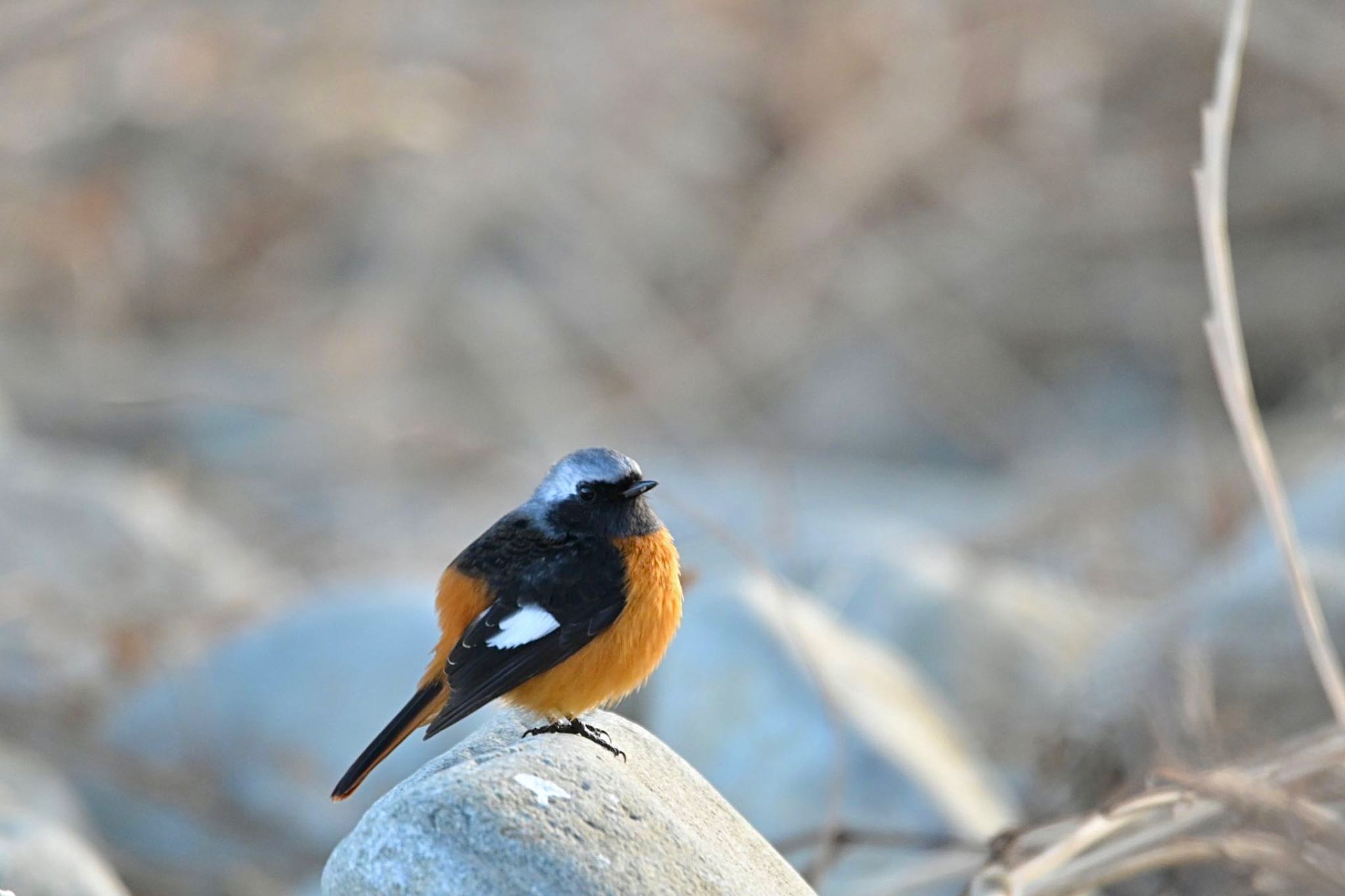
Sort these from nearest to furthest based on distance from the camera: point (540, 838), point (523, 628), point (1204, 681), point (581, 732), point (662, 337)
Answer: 1. point (540, 838)
2. point (581, 732)
3. point (523, 628)
4. point (1204, 681)
5. point (662, 337)

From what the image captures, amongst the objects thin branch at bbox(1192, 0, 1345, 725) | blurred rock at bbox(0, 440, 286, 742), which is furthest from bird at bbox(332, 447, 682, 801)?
blurred rock at bbox(0, 440, 286, 742)

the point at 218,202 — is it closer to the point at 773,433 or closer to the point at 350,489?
the point at 350,489

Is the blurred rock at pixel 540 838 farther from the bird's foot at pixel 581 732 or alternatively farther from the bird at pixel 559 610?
the bird at pixel 559 610

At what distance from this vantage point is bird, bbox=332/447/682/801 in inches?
131

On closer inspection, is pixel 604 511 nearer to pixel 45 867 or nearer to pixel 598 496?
pixel 598 496

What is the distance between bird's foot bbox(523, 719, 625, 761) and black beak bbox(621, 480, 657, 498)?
1.84 feet

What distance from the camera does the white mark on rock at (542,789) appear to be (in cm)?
267

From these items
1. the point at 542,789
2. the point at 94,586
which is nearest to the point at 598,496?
the point at 542,789

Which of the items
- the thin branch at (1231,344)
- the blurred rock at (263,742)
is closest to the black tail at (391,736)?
the blurred rock at (263,742)

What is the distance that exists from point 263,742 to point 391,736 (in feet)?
6.91

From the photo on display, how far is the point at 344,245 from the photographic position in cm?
1026

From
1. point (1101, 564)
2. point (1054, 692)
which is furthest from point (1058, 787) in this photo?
point (1101, 564)

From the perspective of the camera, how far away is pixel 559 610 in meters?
3.46

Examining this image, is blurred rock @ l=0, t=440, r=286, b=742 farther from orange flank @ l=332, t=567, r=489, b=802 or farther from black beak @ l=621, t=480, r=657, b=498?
black beak @ l=621, t=480, r=657, b=498
